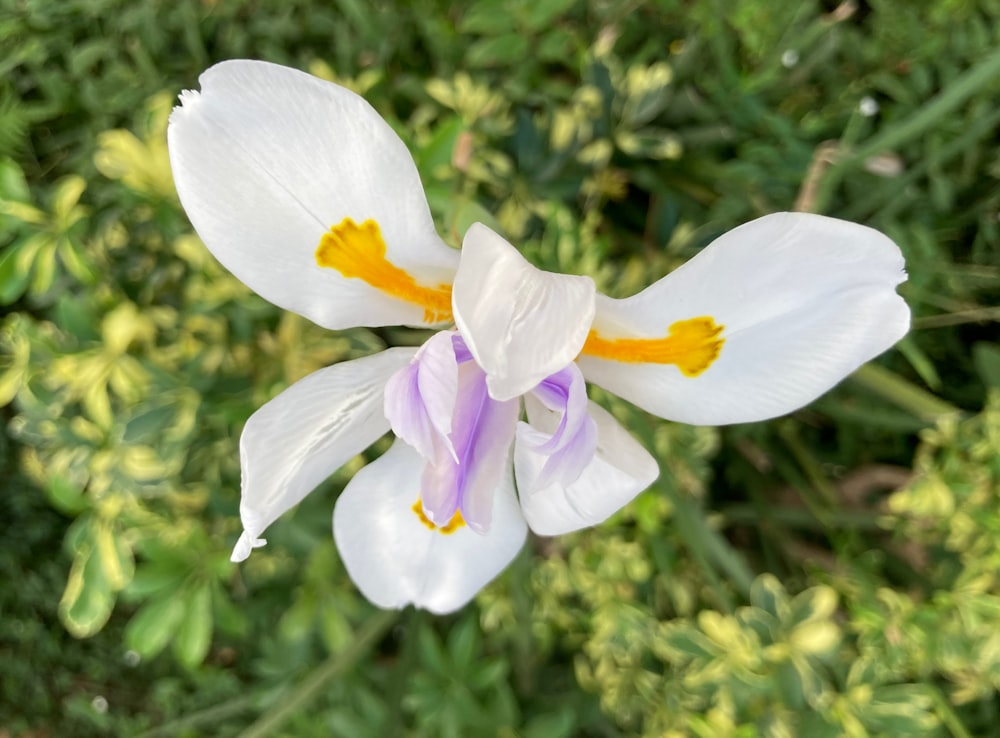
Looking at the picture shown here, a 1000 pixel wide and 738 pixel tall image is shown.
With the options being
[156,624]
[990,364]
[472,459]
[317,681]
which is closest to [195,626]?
[156,624]

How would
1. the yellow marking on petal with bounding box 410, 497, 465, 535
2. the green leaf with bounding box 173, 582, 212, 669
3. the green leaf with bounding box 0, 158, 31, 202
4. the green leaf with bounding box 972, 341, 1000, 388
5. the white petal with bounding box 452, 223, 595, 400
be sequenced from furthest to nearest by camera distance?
the green leaf with bounding box 972, 341, 1000, 388 → the green leaf with bounding box 173, 582, 212, 669 → the green leaf with bounding box 0, 158, 31, 202 → the yellow marking on petal with bounding box 410, 497, 465, 535 → the white petal with bounding box 452, 223, 595, 400

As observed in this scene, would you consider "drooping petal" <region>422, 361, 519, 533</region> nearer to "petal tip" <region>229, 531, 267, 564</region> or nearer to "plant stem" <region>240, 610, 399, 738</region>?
"petal tip" <region>229, 531, 267, 564</region>

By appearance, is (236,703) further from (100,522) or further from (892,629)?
(892,629)

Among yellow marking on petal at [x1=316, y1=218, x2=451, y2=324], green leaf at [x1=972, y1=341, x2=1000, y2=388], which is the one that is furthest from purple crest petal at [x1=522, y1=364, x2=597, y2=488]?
Answer: green leaf at [x1=972, y1=341, x2=1000, y2=388]

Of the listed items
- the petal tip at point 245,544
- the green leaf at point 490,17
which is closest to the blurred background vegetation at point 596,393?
the green leaf at point 490,17

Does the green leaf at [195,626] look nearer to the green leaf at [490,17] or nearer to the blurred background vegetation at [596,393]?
the blurred background vegetation at [596,393]

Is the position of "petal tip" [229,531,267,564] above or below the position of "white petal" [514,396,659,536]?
above

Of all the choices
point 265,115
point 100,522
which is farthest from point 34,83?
point 265,115
